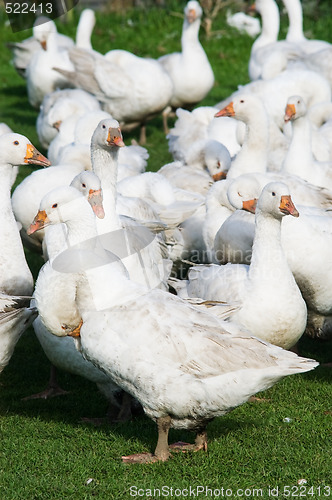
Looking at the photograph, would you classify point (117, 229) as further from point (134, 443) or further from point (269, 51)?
point (269, 51)

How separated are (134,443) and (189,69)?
30.9 feet

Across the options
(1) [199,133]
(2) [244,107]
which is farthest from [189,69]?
(2) [244,107]

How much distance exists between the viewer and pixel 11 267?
6.22 m

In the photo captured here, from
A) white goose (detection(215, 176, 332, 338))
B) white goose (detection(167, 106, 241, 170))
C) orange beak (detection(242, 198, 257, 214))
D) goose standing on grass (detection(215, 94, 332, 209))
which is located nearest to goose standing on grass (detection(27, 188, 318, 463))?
white goose (detection(215, 176, 332, 338))

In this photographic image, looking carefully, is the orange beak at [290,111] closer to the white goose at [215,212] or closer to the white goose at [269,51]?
the white goose at [215,212]

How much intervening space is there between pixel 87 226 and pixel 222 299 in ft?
4.24

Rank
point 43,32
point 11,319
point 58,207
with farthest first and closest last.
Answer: point 43,32 < point 11,319 < point 58,207

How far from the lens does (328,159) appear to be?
31.9ft

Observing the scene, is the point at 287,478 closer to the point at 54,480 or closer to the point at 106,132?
the point at 54,480

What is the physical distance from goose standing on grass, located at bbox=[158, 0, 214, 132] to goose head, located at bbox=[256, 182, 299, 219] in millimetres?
7742

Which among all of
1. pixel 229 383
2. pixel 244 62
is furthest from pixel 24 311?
pixel 244 62

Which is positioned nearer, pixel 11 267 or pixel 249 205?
pixel 11 267

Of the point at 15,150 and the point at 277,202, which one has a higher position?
the point at 15,150

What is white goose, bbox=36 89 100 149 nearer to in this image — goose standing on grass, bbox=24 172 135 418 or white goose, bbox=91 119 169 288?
white goose, bbox=91 119 169 288
